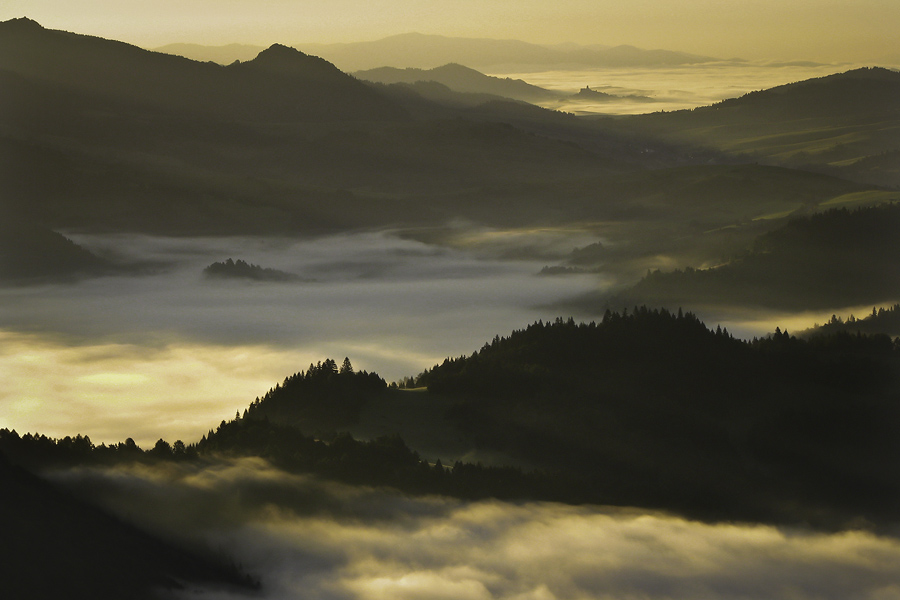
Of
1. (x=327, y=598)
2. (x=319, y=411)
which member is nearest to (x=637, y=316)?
(x=319, y=411)

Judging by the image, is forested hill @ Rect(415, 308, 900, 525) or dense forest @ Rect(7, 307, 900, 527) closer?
dense forest @ Rect(7, 307, 900, 527)

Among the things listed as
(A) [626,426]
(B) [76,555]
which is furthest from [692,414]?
(B) [76,555]

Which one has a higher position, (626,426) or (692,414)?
(692,414)

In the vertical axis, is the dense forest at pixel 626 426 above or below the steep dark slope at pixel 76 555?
above

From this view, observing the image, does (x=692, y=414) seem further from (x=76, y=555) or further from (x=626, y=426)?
(x=76, y=555)

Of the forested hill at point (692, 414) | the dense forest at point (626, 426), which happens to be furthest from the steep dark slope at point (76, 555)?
the forested hill at point (692, 414)

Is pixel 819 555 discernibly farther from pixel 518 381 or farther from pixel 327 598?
pixel 327 598

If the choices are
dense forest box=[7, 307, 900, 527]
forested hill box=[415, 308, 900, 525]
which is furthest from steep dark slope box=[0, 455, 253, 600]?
forested hill box=[415, 308, 900, 525]

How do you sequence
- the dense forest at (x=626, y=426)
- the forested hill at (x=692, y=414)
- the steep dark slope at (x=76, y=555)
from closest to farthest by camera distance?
the steep dark slope at (x=76, y=555)
the dense forest at (x=626, y=426)
the forested hill at (x=692, y=414)

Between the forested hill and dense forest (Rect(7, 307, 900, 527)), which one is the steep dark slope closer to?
dense forest (Rect(7, 307, 900, 527))

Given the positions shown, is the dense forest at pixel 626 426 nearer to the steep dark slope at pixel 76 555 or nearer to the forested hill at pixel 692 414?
the forested hill at pixel 692 414

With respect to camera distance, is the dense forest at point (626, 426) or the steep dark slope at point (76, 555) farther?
the dense forest at point (626, 426)
